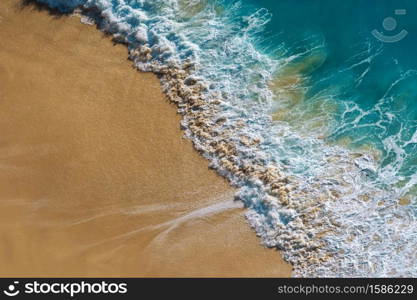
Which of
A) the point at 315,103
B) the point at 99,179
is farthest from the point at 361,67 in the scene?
the point at 99,179

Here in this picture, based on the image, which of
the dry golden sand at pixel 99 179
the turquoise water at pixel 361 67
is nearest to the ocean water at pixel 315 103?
the turquoise water at pixel 361 67

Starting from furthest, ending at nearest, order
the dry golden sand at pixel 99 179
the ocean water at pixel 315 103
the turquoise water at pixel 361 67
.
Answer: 1. the turquoise water at pixel 361 67
2. the ocean water at pixel 315 103
3. the dry golden sand at pixel 99 179

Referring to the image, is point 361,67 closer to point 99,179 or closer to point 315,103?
point 315,103

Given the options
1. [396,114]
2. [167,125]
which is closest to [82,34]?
[167,125]

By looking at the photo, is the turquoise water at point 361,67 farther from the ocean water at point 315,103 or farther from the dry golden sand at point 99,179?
the dry golden sand at point 99,179

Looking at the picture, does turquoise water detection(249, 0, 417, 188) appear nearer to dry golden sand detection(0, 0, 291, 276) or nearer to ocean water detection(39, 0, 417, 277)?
ocean water detection(39, 0, 417, 277)
